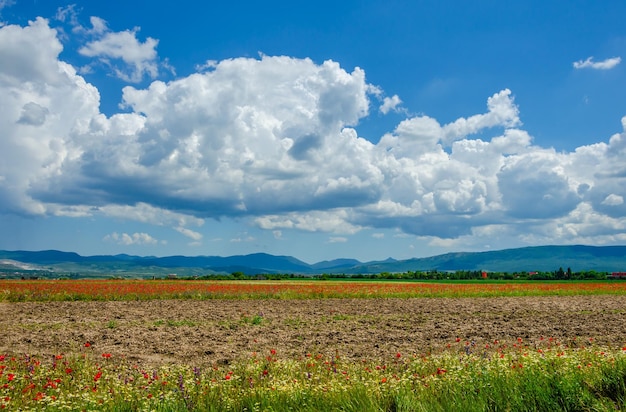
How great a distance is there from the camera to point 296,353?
16484 millimetres

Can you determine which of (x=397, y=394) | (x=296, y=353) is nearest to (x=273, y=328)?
(x=296, y=353)

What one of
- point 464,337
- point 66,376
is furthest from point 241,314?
point 66,376

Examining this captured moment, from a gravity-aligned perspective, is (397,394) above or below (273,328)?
above

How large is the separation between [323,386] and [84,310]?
27556mm

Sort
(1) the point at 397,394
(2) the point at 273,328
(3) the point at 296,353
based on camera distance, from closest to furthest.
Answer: (1) the point at 397,394 < (3) the point at 296,353 < (2) the point at 273,328

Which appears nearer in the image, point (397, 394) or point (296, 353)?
point (397, 394)

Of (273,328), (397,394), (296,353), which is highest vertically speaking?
(397,394)

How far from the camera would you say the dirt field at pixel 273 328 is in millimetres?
17562

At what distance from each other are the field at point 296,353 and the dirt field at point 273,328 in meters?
0.09

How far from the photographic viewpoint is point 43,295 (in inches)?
1576

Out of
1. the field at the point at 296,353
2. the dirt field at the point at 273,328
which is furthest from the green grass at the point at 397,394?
the dirt field at the point at 273,328

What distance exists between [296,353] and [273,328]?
6.96 m

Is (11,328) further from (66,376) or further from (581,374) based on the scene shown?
(581,374)

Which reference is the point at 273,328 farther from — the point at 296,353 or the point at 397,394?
the point at 397,394
